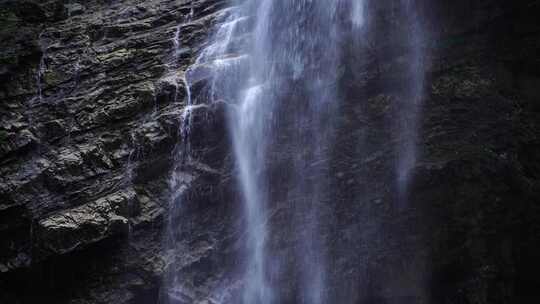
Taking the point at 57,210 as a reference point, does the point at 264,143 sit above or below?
above

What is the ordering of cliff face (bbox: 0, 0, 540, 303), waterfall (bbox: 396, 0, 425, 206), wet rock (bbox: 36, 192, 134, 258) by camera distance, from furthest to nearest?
waterfall (bbox: 396, 0, 425, 206), cliff face (bbox: 0, 0, 540, 303), wet rock (bbox: 36, 192, 134, 258)

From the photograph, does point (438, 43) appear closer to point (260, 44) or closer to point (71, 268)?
point (260, 44)

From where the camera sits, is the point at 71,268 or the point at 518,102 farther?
the point at 518,102

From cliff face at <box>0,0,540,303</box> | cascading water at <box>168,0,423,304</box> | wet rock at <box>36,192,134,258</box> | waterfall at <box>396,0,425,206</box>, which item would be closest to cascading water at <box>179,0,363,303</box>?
cascading water at <box>168,0,423,304</box>

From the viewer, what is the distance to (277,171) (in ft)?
28.3

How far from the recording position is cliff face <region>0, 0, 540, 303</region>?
779 centimetres

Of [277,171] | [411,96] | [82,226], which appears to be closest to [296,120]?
[277,171]

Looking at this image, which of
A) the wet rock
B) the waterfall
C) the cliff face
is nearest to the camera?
the wet rock

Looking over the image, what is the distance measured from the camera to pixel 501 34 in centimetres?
832

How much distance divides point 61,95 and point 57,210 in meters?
2.34

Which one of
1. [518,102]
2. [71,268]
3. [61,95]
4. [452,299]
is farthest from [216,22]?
[452,299]

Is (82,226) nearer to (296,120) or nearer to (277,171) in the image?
(277,171)

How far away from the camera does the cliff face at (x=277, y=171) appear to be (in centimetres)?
779

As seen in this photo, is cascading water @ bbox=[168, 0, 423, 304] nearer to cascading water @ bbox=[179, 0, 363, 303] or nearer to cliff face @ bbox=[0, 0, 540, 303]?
cascading water @ bbox=[179, 0, 363, 303]
